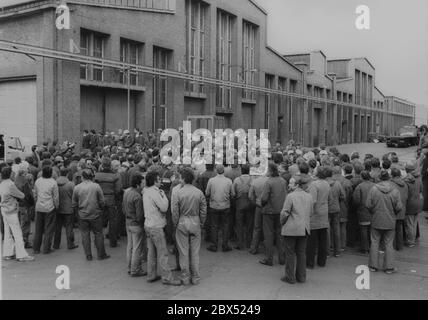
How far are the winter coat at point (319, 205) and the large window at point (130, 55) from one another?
15262 mm

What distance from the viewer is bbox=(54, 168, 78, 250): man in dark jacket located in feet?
31.0

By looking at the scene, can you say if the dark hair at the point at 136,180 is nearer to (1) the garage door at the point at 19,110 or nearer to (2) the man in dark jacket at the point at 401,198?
(2) the man in dark jacket at the point at 401,198

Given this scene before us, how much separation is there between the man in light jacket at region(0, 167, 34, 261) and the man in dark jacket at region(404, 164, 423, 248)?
8.29m

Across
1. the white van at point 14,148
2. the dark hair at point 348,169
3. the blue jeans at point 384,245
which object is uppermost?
the white van at point 14,148

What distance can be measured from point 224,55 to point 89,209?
2344 cm

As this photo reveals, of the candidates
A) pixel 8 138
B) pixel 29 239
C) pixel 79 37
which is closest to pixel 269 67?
pixel 79 37

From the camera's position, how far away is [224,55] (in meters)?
30.4

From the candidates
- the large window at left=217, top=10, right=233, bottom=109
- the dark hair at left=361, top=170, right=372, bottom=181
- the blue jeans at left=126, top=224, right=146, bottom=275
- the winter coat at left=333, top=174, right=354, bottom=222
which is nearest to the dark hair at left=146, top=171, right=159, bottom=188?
the blue jeans at left=126, top=224, right=146, bottom=275

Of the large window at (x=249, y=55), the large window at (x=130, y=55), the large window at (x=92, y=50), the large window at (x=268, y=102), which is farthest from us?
the large window at (x=268, y=102)

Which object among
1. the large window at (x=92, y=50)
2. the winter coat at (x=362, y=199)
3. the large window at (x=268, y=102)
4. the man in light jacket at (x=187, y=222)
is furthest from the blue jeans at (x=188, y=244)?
the large window at (x=268, y=102)

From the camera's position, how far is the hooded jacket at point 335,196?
8.99 m

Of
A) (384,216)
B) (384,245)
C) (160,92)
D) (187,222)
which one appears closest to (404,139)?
(160,92)

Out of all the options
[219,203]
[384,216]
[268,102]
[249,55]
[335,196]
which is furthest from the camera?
[268,102]

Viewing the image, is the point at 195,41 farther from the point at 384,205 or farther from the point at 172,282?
the point at 172,282
